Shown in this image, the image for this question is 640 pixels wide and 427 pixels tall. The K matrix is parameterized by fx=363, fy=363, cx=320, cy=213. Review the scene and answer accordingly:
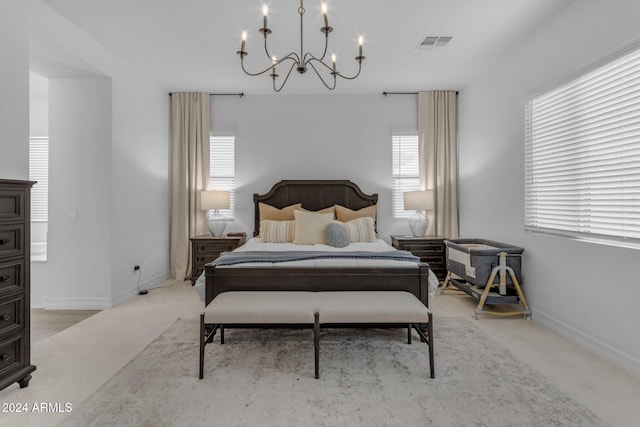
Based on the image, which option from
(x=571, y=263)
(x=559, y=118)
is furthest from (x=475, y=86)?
(x=571, y=263)

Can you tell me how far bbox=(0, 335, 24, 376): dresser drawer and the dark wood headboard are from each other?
3167mm

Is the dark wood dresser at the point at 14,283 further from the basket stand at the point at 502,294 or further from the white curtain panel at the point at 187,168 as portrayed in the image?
the basket stand at the point at 502,294

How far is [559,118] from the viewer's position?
320 cm

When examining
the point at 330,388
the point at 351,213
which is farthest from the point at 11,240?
the point at 351,213

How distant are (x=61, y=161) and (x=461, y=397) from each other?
14.4 ft

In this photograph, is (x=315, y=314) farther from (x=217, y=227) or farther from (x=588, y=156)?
(x=217, y=227)

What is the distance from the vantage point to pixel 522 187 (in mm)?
3719

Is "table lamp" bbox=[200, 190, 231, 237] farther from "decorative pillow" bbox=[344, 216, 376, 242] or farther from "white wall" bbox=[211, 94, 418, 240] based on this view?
"decorative pillow" bbox=[344, 216, 376, 242]

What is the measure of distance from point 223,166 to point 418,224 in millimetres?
2977

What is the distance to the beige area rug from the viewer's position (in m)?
1.91

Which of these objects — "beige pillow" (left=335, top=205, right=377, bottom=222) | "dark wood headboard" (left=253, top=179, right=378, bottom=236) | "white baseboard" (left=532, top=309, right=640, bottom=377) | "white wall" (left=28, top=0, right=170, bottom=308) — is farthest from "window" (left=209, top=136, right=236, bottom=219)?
"white baseboard" (left=532, top=309, right=640, bottom=377)

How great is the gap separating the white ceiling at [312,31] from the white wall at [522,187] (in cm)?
24

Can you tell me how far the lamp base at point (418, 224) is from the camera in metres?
5.02

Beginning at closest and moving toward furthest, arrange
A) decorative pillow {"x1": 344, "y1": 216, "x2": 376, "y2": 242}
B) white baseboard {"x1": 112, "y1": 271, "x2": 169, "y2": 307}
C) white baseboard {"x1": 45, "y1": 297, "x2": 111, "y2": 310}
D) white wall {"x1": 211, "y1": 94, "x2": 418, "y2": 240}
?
white baseboard {"x1": 45, "y1": 297, "x2": 111, "y2": 310} → white baseboard {"x1": 112, "y1": 271, "x2": 169, "y2": 307} → decorative pillow {"x1": 344, "y1": 216, "x2": 376, "y2": 242} → white wall {"x1": 211, "y1": 94, "x2": 418, "y2": 240}
